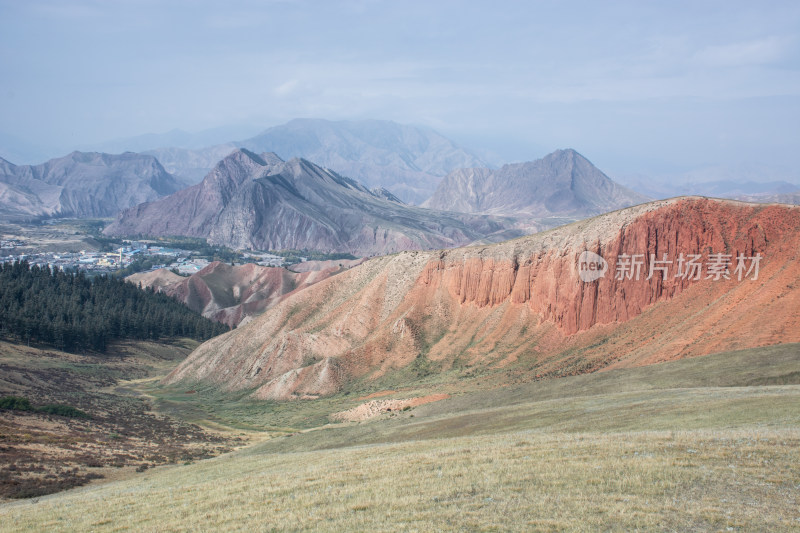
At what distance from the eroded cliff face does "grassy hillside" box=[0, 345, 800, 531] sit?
14940mm

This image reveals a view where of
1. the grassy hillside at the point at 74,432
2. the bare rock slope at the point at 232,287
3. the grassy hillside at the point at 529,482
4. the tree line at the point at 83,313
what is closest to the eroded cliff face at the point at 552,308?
the grassy hillside at the point at 529,482

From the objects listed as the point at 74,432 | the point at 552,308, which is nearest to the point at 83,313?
the point at 74,432

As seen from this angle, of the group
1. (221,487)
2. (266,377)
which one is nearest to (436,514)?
(221,487)

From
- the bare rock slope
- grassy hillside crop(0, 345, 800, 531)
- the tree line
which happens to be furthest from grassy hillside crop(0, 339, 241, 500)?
the bare rock slope

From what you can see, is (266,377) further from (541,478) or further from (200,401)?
(541,478)

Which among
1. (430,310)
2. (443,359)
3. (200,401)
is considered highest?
(430,310)

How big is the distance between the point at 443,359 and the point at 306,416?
1610cm

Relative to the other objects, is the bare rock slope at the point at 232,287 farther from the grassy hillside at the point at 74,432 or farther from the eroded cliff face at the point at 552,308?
the eroded cliff face at the point at 552,308

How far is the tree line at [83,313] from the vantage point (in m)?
104

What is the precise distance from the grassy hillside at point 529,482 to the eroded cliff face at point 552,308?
588 inches

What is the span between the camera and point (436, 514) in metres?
14.8

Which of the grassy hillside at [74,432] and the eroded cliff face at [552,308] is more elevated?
the eroded cliff face at [552,308]

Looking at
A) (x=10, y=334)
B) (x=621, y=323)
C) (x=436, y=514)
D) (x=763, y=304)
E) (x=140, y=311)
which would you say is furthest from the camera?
(x=140, y=311)

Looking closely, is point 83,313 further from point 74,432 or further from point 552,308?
point 552,308
